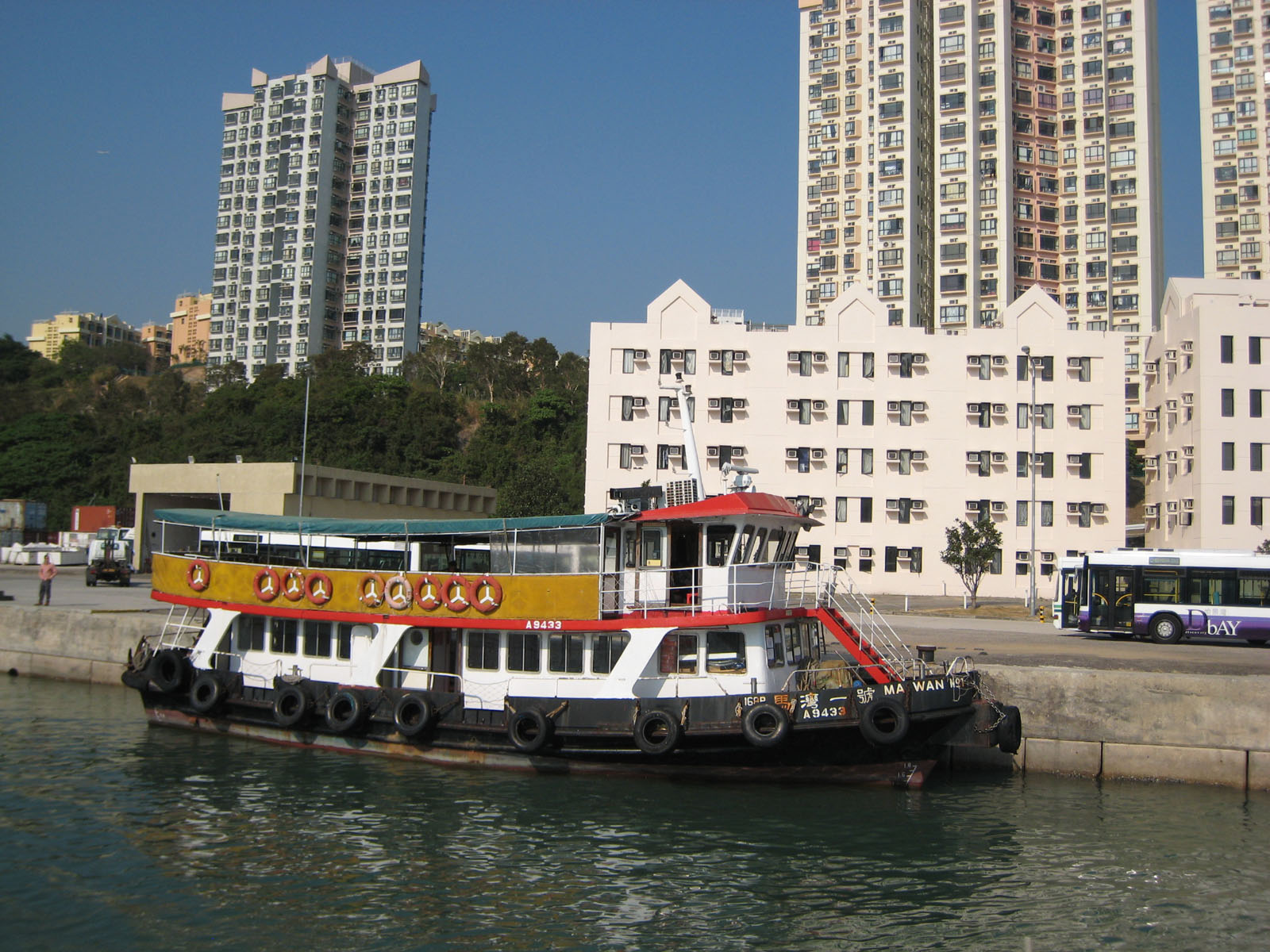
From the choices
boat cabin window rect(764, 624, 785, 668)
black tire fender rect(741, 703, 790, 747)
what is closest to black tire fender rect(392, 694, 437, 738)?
black tire fender rect(741, 703, 790, 747)

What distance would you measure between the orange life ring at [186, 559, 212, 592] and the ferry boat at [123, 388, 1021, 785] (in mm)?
49

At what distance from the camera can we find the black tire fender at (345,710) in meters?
16.9

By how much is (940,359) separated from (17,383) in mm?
84724

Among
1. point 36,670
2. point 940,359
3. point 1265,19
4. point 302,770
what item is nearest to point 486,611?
point 302,770

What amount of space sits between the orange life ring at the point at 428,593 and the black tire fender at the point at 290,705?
8.61ft

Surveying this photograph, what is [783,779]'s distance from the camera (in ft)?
50.9

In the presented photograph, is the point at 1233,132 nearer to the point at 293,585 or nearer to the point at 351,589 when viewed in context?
the point at 351,589

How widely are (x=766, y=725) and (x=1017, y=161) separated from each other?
69795 millimetres

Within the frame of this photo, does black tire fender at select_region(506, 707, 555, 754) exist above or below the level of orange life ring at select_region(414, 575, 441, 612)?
below

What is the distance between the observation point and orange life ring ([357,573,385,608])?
17359 mm

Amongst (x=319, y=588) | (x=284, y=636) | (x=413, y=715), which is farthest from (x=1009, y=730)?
(x=284, y=636)

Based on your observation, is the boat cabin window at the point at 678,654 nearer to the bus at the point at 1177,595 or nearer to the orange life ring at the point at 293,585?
the orange life ring at the point at 293,585

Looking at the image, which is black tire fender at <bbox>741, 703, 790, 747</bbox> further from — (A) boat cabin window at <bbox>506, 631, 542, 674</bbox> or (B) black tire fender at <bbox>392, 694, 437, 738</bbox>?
(B) black tire fender at <bbox>392, 694, 437, 738</bbox>

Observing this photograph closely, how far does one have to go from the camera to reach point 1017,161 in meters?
74.1
